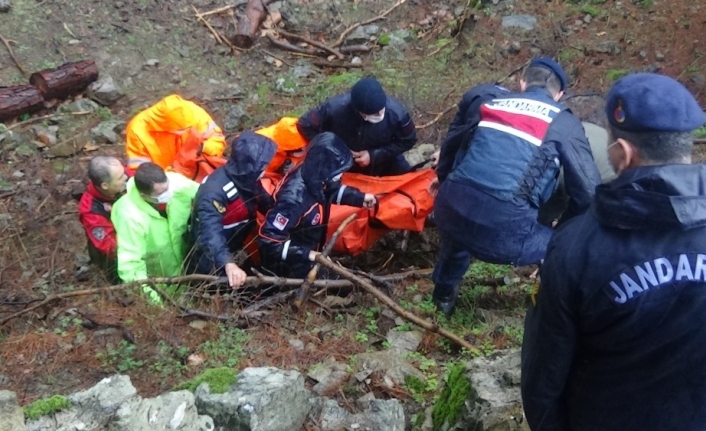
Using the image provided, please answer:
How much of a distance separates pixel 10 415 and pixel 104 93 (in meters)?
6.68

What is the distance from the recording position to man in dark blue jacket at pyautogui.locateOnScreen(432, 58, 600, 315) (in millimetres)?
3793

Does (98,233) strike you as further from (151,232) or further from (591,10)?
(591,10)

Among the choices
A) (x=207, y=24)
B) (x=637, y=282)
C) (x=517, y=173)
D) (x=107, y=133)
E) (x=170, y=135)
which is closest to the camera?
(x=637, y=282)

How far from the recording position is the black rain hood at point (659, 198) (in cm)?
191

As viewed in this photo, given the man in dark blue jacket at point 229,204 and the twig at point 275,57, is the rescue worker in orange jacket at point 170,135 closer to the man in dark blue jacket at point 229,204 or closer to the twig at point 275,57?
the man in dark blue jacket at point 229,204

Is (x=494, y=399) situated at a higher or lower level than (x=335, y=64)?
higher

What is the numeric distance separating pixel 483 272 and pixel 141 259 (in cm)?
268

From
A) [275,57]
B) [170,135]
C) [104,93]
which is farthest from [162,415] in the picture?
[275,57]

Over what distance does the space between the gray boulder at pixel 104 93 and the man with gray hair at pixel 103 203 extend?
3.98 metres

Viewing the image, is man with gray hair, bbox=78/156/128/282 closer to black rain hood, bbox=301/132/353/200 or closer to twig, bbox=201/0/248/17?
black rain hood, bbox=301/132/353/200

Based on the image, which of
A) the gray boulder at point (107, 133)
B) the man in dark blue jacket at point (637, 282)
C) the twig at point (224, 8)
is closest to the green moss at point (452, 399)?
Answer: the man in dark blue jacket at point (637, 282)

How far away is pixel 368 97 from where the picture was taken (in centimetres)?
533

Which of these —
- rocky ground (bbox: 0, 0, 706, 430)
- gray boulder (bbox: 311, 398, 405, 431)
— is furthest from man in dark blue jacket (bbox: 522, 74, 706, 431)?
rocky ground (bbox: 0, 0, 706, 430)

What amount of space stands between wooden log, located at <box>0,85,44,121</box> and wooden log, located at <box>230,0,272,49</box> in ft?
9.67
